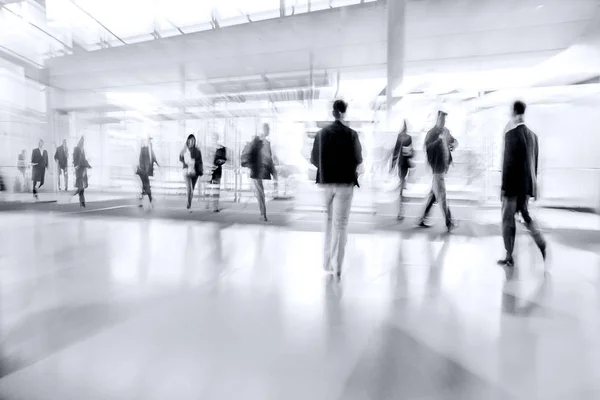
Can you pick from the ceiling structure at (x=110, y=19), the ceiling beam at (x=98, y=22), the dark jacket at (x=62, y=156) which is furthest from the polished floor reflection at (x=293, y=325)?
the ceiling beam at (x=98, y=22)

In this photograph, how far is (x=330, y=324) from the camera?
198 cm

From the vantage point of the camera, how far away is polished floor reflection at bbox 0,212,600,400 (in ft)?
4.64

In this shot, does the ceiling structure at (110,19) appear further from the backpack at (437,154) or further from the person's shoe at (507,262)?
the person's shoe at (507,262)

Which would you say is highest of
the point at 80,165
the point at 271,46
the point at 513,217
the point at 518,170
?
the point at 271,46

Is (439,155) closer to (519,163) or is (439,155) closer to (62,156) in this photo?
(519,163)

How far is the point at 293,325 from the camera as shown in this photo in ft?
6.43

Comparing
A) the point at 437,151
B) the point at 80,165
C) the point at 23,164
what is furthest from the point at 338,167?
the point at 23,164

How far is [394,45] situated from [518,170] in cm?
565

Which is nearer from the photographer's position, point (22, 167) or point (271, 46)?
point (271, 46)

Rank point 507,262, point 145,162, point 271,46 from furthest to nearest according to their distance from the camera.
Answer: point 271,46
point 145,162
point 507,262

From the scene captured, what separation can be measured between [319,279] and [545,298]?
5.20ft

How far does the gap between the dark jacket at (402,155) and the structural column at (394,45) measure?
6.52ft

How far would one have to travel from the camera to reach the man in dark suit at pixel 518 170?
2980mm

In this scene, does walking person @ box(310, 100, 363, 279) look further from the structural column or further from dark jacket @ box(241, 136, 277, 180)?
the structural column
